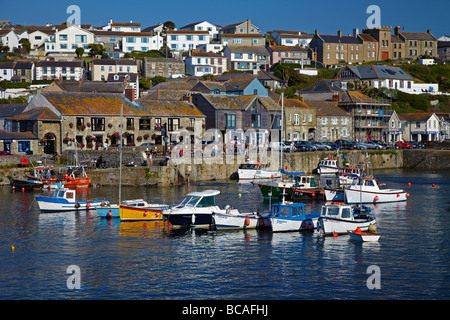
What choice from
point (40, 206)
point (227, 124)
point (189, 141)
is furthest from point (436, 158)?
point (40, 206)

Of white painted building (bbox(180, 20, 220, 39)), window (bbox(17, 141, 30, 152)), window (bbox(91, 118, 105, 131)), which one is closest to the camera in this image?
window (bbox(17, 141, 30, 152))

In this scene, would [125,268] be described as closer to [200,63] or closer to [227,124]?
[227,124]

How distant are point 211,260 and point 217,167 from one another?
34.8 meters

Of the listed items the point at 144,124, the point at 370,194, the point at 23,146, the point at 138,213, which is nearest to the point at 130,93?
the point at 144,124

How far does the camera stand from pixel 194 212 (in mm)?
39219

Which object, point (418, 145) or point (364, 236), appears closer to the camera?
point (364, 236)

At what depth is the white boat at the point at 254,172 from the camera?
6456cm

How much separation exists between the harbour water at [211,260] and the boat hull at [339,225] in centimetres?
68

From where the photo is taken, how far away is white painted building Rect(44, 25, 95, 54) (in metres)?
135

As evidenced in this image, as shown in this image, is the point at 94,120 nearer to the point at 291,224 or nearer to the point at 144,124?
the point at 144,124

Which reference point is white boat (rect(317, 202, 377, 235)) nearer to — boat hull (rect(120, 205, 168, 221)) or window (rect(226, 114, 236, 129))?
boat hull (rect(120, 205, 168, 221))

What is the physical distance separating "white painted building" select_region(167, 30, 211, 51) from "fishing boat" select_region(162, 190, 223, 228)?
109757 millimetres

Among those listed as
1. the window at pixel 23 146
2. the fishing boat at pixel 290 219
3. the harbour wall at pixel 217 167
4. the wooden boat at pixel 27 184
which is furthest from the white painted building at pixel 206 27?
the fishing boat at pixel 290 219

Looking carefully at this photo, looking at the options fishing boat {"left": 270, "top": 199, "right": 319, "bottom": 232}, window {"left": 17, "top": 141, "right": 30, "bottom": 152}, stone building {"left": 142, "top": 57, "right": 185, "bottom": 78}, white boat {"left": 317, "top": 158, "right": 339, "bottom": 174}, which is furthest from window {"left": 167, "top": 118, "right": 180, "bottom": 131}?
stone building {"left": 142, "top": 57, "right": 185, "bottom": 78}
